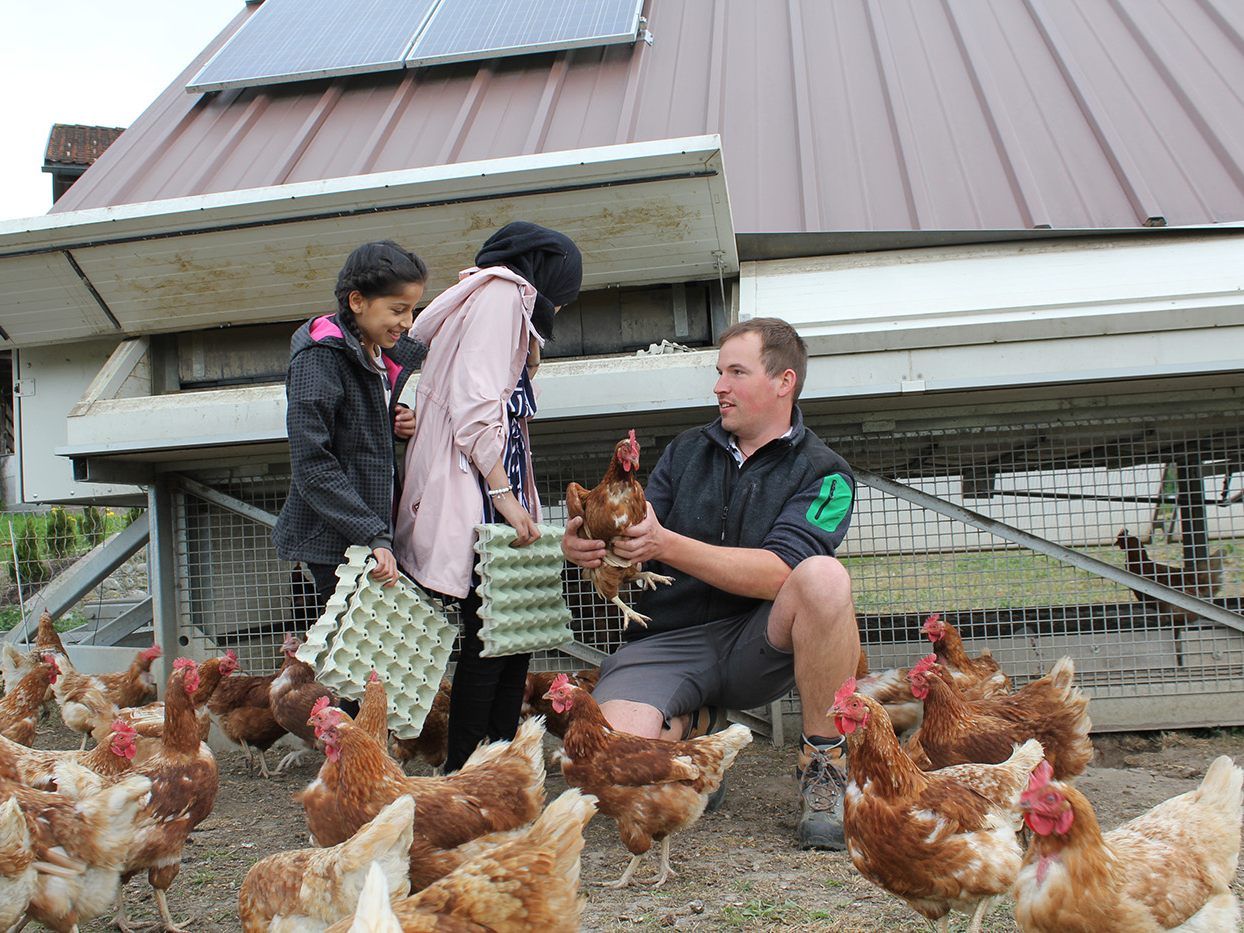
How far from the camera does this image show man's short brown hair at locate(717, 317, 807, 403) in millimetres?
2773

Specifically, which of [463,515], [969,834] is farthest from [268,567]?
[969,834]

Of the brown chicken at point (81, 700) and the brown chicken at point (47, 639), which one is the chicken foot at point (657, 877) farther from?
the brown chicken at point (47, 639)

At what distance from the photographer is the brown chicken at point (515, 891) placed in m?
1.77

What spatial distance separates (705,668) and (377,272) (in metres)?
1.38

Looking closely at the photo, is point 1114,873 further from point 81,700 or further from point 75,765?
point 81,700

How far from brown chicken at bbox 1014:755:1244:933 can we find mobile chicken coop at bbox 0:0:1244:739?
54.9 inches

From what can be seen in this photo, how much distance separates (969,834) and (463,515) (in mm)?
1423

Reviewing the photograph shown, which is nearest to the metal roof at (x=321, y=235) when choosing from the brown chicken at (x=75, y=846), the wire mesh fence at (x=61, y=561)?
the brown chicken at (x=75, y=846)

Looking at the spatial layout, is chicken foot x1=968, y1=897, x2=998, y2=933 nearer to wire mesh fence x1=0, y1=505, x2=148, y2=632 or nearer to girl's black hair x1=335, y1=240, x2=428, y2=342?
girl's black hair x1=335, y1=240, x2=428, y2=342

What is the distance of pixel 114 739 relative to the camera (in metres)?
2.84

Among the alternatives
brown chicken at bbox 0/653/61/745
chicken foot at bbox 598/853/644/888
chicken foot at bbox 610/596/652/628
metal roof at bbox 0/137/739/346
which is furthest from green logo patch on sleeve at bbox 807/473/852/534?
brown chicken at bbox 0/653/61/745

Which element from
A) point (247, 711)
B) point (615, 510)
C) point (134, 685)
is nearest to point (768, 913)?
point (615, 510)

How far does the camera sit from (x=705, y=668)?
2.77m

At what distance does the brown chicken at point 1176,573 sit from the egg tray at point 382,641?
258 cm
